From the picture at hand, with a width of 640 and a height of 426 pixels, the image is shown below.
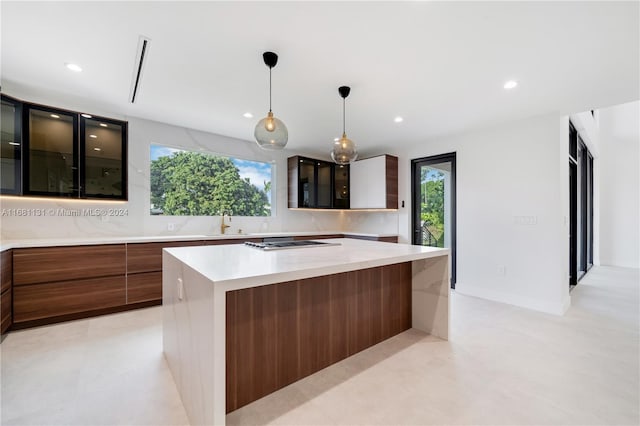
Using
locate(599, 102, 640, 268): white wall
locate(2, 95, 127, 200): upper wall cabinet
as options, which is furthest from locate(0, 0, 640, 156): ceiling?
locate(599, 102, 640, 268): white wall

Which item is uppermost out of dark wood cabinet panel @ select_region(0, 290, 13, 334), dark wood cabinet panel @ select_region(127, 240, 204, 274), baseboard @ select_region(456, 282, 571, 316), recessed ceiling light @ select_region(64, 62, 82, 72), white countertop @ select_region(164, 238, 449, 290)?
recessed ceiling light @ select_region(64, 62, 82, 72)

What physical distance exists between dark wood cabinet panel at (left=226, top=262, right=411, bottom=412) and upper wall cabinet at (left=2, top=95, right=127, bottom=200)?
2819mm

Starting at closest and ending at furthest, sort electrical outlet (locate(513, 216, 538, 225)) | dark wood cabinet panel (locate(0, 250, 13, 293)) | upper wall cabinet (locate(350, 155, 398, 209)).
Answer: dark wood cabinet panel (locate(0, 250, 13, 293)) < electrical outlet (locate(513, 216, 538, 225)) < upper wall cabinet (locate(350, 155, 398, 209))

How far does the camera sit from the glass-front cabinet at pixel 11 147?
2656mm

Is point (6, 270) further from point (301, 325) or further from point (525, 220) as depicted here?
point (525, 220)

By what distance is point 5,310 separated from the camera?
2.47m

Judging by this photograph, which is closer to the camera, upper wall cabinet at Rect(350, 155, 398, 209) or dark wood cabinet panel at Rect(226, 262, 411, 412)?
dark wood cabinet panel at Rect(226, 262, 411, 412)

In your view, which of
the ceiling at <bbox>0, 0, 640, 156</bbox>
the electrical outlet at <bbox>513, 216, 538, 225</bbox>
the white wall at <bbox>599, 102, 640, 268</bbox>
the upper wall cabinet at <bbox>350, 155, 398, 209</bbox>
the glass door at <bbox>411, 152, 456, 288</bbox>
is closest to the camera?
the ceiling at <bbox>0, 0, 640, 156</bbox>

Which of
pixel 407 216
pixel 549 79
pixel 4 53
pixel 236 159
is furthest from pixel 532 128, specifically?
pixel 4 53

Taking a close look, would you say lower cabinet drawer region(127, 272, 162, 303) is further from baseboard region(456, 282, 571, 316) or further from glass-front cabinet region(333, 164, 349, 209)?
baseboard region(456, 282, 571, 316)

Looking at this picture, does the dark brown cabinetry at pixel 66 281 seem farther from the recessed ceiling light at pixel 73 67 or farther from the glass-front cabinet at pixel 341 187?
the glass-front cabinet at pixel 341 187

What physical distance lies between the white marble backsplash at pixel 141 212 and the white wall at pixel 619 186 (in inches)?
202

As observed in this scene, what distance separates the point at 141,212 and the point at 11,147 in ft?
4.37

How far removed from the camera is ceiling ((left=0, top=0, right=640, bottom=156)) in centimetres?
175
